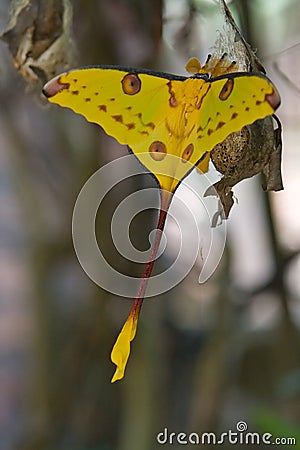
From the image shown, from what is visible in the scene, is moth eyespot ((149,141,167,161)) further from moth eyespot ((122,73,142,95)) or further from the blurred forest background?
Answer: the blurred forest background

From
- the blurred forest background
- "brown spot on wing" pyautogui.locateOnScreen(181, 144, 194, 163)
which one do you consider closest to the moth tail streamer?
"brown spot on wing" pyautogui.locateOnScreen(181, 144, 194, 163)

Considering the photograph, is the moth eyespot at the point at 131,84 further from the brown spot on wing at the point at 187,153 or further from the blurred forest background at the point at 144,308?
the blurred forest background at the point at 144,308

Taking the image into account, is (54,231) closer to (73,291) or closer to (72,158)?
(72,158)

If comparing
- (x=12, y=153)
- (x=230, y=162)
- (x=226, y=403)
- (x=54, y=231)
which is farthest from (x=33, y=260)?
(x=230, y=162)

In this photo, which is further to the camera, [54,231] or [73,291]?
[73,291]

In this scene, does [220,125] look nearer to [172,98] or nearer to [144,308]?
[172,98]
